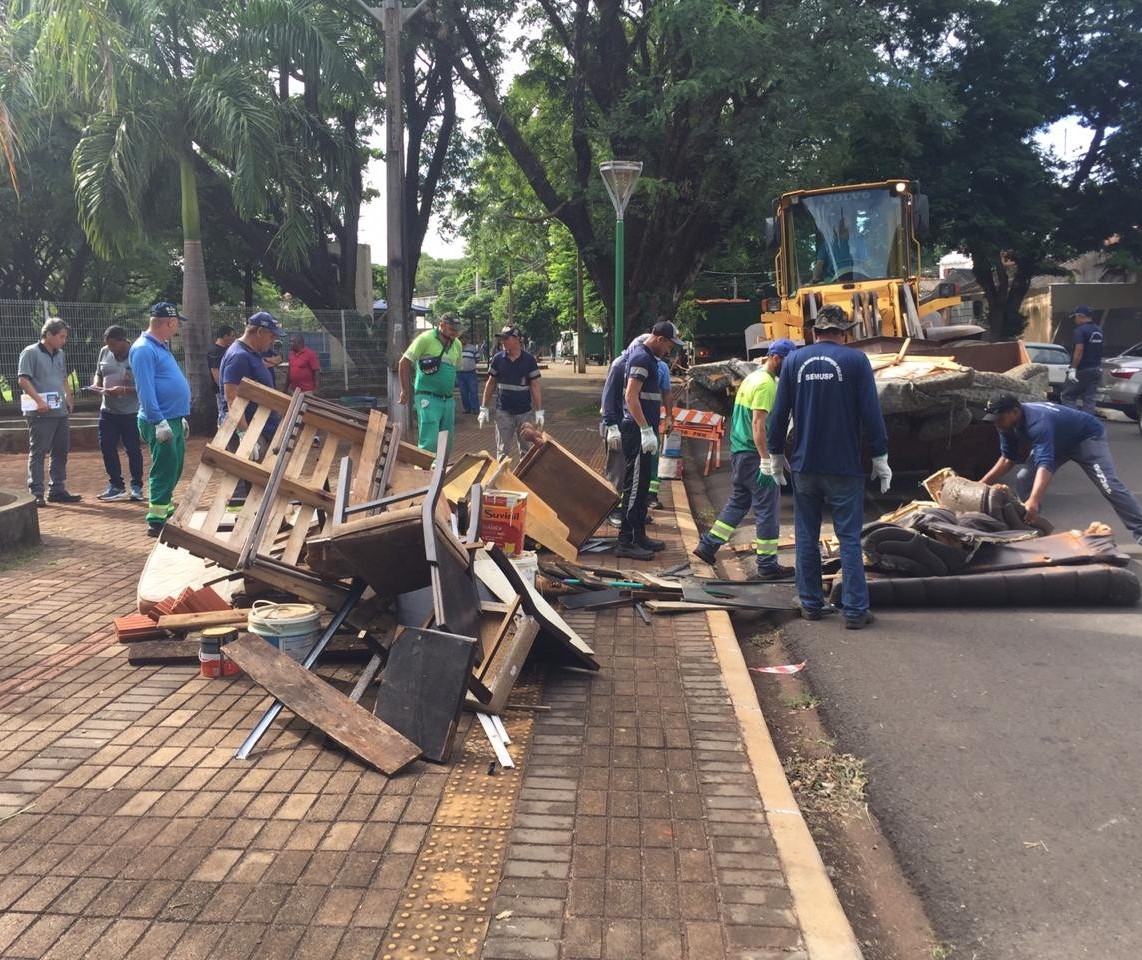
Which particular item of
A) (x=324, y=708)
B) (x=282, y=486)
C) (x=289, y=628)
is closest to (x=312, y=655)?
(x=289, y=628)

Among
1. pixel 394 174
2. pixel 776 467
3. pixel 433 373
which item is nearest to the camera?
pixel 776 467

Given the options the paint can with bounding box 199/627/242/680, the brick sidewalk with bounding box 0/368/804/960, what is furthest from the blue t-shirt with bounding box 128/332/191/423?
the paint can with bounding box 199/627/242/680

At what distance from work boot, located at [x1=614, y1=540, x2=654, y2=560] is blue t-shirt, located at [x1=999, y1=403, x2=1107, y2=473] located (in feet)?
9.61

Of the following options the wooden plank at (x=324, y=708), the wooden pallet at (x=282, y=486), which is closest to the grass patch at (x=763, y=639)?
the wooden pallet at (x=282, y=486)

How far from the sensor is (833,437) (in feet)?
19.8

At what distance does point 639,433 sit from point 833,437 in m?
2.34

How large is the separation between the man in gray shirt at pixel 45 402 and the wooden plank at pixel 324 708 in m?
6.34

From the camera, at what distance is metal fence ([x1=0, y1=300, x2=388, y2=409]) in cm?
1580

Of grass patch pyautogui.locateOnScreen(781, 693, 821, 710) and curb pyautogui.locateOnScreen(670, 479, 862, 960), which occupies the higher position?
curb pyautogui.locateOnScreen(670, 479, 862, 960)

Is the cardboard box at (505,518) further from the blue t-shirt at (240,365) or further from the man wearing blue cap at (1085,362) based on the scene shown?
the man wearing blue cap at (1085,362)

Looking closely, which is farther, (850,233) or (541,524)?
(850,233)

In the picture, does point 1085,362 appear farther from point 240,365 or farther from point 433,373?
point 240,365

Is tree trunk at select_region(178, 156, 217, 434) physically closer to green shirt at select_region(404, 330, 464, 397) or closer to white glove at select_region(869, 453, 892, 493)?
green shirt at select_region(404, 330, 464, 397)

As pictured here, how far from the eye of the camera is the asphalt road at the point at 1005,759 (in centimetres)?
317
